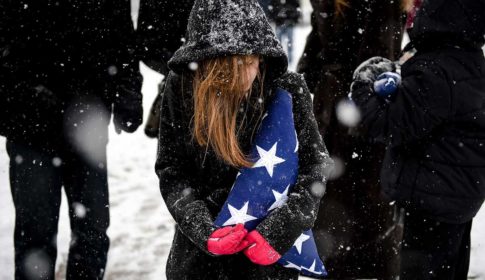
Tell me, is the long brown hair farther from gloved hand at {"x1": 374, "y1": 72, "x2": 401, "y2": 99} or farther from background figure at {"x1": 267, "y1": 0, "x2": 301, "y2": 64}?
background figure at {"x1": 267, "y1": 0, "x2": 301, "y2": 64}

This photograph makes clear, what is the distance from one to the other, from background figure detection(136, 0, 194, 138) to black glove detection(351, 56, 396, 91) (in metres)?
1.04

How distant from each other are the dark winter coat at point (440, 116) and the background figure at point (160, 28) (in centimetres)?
113

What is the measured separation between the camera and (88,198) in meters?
2.58

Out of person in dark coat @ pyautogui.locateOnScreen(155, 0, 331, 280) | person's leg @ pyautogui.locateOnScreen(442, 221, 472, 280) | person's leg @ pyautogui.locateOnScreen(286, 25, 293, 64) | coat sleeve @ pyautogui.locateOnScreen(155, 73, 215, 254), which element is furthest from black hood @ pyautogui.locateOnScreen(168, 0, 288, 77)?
person's leg @ pyautogui.locateOnScreen(286, 25, 293, 64)

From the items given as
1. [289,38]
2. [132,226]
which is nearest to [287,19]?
[289,38]

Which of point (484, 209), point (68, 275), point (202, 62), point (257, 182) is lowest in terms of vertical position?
point (484, 209)

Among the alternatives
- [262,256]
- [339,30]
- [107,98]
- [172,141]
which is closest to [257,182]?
[262,256]

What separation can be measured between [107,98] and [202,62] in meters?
0.95

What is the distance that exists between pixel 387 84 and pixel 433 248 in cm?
77

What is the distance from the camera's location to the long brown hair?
1.74m

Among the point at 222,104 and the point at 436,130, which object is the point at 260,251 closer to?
the point at 222,104

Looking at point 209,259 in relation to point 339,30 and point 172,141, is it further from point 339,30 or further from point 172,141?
point 339,30

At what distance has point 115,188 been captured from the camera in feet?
15.8

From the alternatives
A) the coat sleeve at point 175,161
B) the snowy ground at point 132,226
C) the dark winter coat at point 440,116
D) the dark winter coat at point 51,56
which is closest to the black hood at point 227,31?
the coat sleeve at point 175,161
